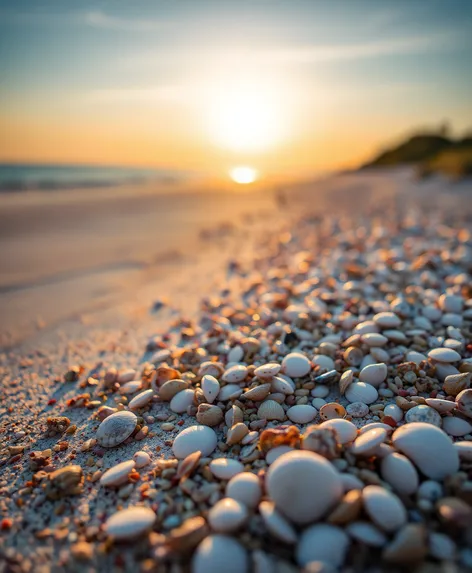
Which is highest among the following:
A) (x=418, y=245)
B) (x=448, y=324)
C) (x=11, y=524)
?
(x=418, y=245)

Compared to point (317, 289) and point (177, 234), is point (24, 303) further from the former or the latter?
point (177, 234)

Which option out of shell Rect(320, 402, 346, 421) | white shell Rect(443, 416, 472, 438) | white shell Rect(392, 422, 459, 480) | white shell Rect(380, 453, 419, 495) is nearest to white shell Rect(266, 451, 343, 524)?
white shell Rect(380, 453, 419, 495)

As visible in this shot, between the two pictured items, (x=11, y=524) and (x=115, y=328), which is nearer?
(x=11, y=524)

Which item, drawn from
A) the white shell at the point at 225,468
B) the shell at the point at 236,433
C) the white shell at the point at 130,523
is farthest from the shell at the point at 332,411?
the white shell at the point at 130,523

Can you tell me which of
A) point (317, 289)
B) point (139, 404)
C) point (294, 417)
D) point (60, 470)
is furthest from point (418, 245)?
point (60, 470)

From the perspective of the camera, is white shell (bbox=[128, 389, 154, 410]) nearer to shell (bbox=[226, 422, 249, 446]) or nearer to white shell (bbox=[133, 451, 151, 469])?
white shell (bbox=[133, 451, 151, 469])

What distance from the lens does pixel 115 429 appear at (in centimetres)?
190

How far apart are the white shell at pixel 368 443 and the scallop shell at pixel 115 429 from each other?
44.2 inches

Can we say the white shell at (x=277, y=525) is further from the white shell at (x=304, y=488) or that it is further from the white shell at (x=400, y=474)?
the white shell at (x=400, y=474)

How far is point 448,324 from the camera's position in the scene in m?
2.72

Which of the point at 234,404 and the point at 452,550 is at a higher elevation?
the point at 234,404

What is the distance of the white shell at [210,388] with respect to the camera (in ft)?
6.72

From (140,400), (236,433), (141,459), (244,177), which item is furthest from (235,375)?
(244,177)

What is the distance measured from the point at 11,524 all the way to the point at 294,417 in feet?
4.45
